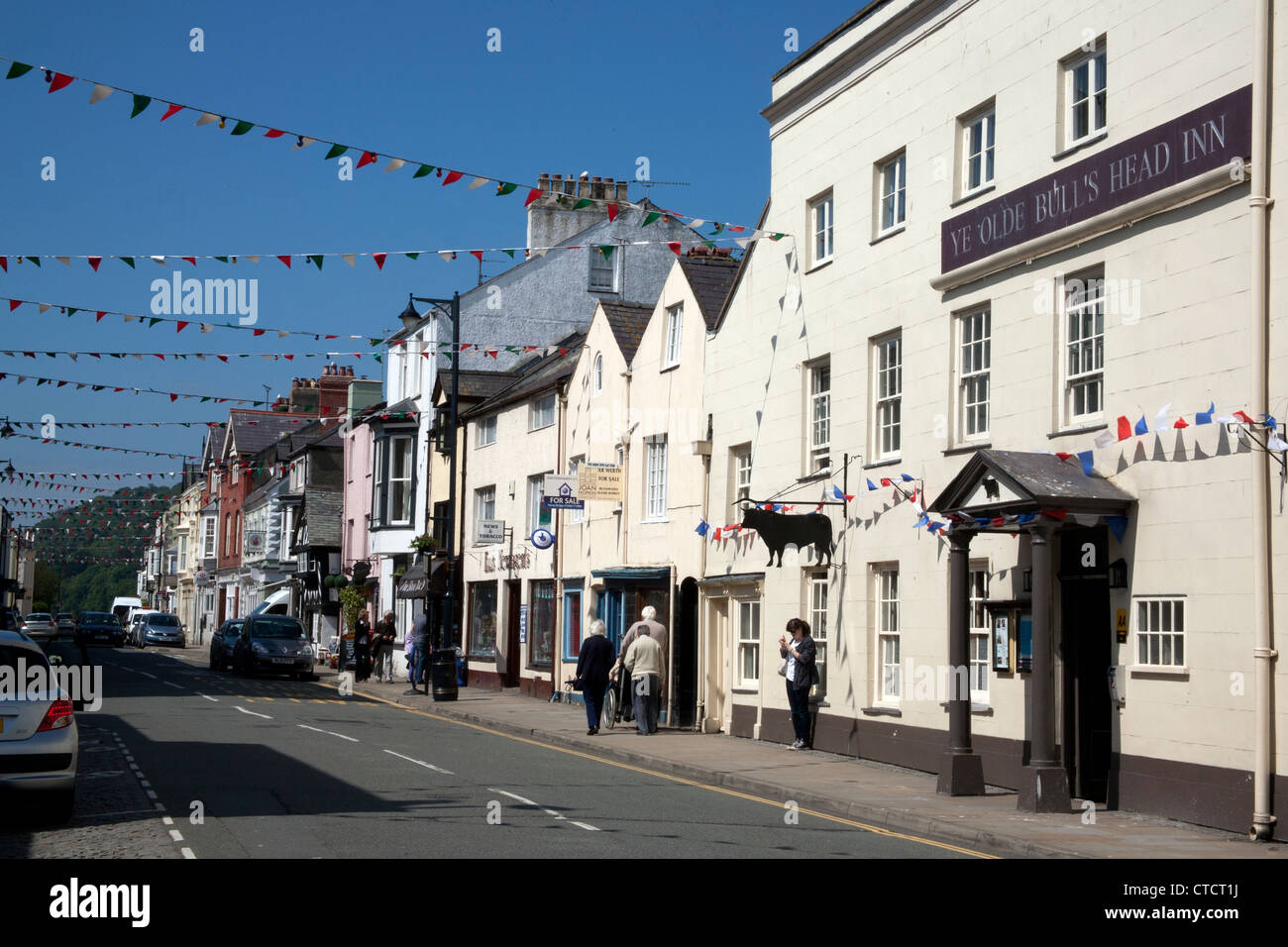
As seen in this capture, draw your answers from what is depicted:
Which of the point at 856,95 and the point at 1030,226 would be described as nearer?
the point at 1030,226

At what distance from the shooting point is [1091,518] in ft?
46.6

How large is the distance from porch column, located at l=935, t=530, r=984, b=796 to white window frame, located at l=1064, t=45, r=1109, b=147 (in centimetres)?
454

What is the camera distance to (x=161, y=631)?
69.9 meters

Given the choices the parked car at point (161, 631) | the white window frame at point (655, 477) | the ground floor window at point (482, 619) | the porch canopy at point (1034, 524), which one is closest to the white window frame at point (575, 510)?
the white window frame at point (655, 477)

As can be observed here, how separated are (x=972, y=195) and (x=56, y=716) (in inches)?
463

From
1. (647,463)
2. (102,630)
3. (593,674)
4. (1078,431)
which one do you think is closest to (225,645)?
(647,463)

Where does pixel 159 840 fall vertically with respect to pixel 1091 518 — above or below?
below

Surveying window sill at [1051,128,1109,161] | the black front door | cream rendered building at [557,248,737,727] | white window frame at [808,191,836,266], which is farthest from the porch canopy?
cream rendered building at [557,248,737,727]

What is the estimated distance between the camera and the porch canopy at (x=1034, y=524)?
13.9 m
